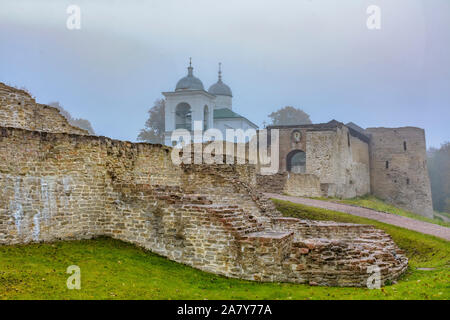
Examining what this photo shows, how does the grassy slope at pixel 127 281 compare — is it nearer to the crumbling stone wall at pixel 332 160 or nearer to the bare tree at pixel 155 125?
the crumbling stone wall at pixel 332 160

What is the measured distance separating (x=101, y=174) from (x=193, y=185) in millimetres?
5046

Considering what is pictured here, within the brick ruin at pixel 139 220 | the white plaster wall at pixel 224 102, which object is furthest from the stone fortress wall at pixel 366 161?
the white plaster wall at pixel 224 102

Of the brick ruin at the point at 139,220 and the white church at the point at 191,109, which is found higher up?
the white church at the point at 191,109

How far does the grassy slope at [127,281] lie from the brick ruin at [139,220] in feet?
1.21

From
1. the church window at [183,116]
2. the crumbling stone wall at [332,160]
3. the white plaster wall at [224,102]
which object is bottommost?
the crumbling stone wall at [332,160]

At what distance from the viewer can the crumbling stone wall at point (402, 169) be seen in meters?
43.0

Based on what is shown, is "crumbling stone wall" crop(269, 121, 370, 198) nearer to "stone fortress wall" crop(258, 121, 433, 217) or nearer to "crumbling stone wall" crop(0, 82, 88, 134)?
"stone fortress wall" crop(258, 121, 433, 217)

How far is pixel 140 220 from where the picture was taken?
12.4 meters

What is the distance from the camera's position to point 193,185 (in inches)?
689

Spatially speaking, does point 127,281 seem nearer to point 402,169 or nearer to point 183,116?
point 402,169

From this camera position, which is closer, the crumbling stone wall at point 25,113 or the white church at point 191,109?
the crumbling stone wall at point 25,113

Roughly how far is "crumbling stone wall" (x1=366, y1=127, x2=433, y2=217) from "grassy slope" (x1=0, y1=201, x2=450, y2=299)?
105 ft

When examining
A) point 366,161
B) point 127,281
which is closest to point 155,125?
point 366,161
